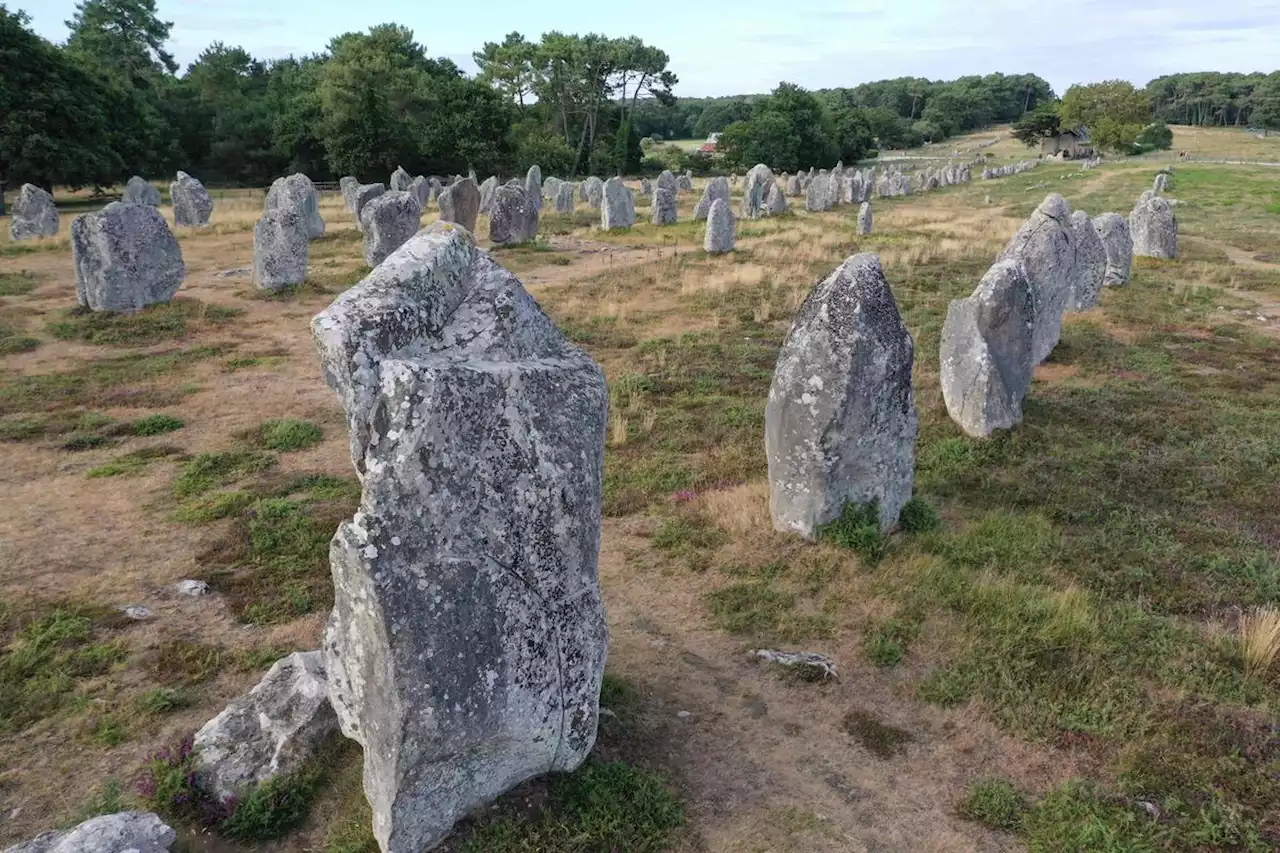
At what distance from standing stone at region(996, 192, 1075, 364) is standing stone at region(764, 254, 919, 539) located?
6196mm

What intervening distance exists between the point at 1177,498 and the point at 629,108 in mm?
74174

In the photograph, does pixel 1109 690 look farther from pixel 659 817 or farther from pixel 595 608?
pixel 595 608

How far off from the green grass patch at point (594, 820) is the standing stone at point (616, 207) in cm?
2634

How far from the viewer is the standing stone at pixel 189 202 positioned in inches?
1188

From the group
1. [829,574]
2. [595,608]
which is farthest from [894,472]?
[595,608]

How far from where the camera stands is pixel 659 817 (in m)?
4.53

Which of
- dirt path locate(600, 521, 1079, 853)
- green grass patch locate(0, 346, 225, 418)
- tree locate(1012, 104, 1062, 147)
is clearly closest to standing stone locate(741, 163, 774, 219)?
green grass patch locate(0, 346, 225, 418)

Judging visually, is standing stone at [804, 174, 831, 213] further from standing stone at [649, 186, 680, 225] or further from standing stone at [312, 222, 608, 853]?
standing stone at [312, 222, 608, 853]

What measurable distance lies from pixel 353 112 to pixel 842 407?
46854mm

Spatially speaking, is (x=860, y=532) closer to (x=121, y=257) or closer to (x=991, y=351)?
(x=991, y=351)

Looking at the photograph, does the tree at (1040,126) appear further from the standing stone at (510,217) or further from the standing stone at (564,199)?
the standing stone at (510,217)

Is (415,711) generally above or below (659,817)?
above

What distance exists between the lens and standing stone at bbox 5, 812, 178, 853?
12.5 feet

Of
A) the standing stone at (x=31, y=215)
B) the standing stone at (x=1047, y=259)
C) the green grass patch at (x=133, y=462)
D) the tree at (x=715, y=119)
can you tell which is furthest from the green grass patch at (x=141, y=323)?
the tree at (x=715, y=119)
